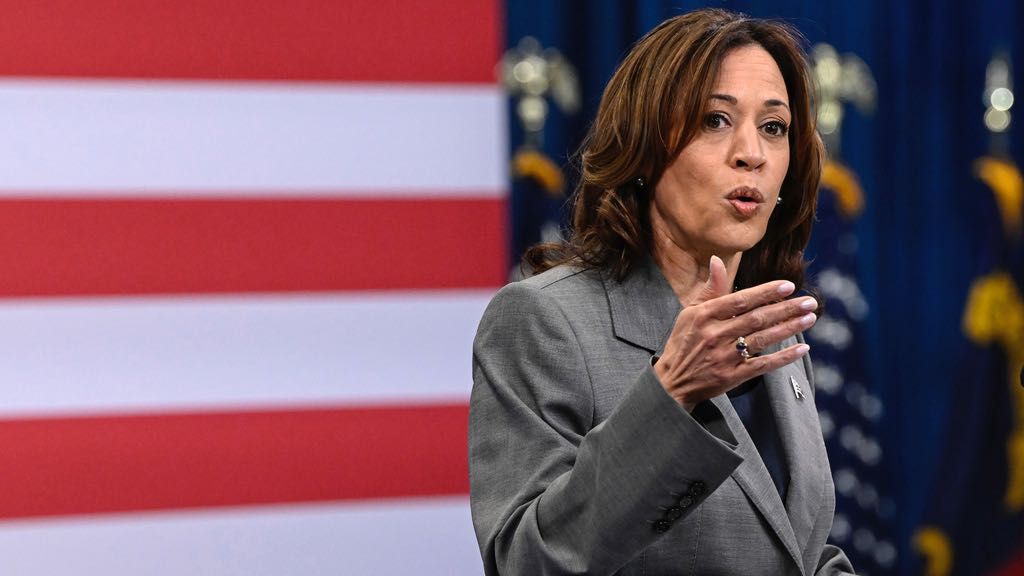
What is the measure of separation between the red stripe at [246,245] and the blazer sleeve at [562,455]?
1.31 m

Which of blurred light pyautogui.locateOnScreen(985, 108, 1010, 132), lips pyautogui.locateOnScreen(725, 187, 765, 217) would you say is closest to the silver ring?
lips pyautogui.locateOnScreen(725, 187, 765, 217)

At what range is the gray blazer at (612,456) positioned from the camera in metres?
1.07

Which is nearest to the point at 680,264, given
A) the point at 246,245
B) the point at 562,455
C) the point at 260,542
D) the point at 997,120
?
the point at 562,455

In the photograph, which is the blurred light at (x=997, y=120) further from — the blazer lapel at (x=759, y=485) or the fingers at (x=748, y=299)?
the fingers at (x=748, y=299)

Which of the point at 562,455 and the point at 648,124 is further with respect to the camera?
the point at 648,124

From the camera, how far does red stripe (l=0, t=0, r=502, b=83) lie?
252cm

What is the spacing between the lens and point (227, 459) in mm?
2555

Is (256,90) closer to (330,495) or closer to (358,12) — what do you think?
(358,12)

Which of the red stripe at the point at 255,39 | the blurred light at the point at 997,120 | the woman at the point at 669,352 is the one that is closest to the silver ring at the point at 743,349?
the woman at the point at 669,352

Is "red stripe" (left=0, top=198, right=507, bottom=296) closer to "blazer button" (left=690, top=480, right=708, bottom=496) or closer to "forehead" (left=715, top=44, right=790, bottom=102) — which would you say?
"forehead" (left=715, top=44, right=790, bottom=102)

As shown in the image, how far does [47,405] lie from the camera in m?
2.49

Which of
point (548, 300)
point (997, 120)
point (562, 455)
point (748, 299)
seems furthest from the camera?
point (997, 120)

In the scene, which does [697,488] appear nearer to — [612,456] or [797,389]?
[612,456]

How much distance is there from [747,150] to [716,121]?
0.05 metres
